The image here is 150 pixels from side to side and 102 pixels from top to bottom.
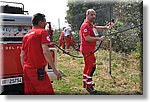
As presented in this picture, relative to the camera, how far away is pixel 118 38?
3891 mm

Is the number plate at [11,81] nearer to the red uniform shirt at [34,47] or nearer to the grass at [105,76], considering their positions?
the red uniform shirt at [34,47]

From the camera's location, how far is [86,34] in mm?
3773

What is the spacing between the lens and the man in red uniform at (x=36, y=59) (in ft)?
9.91

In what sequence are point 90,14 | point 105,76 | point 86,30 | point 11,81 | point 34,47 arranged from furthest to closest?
point 105,76, point 86,30, point 90,14, point 11,81, point 34,47

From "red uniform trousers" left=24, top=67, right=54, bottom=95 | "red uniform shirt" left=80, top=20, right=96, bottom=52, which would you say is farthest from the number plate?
"red uniform shirt" left=80, top=20, right=96, bottom=52

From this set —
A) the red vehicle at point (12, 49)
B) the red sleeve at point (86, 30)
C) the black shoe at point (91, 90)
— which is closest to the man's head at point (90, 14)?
the red sleeve at point (86, 30)

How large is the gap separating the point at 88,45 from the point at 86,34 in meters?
0.13

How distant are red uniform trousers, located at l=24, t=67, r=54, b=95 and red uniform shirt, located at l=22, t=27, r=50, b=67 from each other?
0.07 meters

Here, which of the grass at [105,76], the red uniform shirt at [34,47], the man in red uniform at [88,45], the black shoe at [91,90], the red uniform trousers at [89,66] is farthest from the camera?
the red uniform trousers at [89,66]

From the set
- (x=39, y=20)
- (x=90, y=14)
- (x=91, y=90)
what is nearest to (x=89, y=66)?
(x=91, y=90)

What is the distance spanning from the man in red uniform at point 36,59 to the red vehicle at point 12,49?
0.15 m

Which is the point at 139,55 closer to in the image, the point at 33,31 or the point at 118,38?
the point at 118,38

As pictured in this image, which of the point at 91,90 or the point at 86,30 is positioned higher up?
the point at 86,30

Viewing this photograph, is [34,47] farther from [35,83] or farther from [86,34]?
[86,34]
